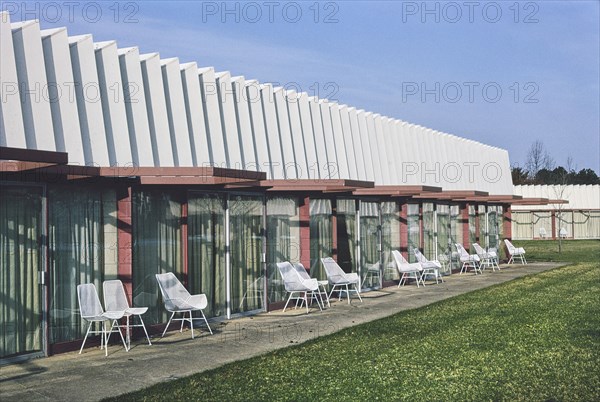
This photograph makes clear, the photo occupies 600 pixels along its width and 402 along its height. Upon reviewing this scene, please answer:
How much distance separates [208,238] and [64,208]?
11.0 ft

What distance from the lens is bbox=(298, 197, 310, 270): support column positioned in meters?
16.5

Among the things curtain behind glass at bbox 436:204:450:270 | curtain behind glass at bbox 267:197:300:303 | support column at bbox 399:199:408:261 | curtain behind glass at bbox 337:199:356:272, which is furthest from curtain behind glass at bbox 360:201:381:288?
curtain behind glass at bbox 436:204:450:270

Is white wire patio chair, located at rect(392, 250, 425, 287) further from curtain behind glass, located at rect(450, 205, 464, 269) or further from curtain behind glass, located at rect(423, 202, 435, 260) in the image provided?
curtain behind glass, located at rect(450, 205, 464, 269)

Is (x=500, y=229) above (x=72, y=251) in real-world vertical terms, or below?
below

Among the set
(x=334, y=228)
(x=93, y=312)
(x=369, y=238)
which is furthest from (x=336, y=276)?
(x=93, y=312)

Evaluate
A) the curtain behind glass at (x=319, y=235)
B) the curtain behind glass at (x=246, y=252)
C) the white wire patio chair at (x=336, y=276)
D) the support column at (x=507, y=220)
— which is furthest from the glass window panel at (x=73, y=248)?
the support column at (x=507, y=220)

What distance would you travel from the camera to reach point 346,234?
60.9ft

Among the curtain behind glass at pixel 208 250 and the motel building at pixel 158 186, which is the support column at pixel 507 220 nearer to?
the motel building at pixel 158 186

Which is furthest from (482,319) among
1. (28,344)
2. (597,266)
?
(597,266)

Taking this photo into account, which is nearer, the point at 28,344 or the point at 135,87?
the point at 28,344

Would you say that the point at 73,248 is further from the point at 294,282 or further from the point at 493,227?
the point at 493,227

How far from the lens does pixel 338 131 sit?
19.2 m

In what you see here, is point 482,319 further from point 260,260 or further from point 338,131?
point 338,131

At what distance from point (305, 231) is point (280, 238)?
0.84m
